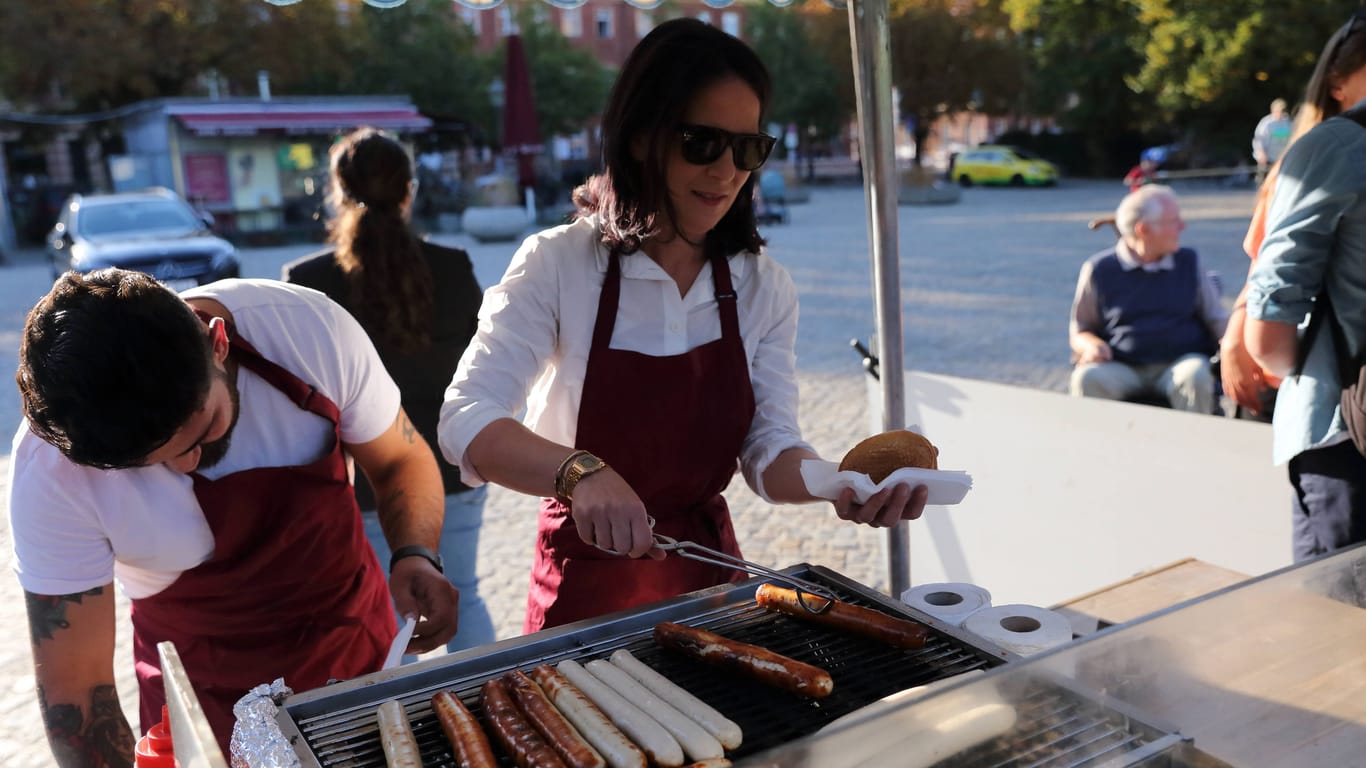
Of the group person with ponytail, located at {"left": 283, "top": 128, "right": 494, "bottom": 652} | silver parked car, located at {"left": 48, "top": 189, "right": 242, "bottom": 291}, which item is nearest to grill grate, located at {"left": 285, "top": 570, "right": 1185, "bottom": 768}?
person with ponytail, located at {"left": 283, "top": 128, "right": 494, "bottom": 652}

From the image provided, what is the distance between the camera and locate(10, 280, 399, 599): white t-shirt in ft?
5.48

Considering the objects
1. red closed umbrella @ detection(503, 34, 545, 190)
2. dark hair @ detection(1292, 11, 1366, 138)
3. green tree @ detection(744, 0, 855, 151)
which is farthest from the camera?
green tree @ detection(744, 0, 855, 151)

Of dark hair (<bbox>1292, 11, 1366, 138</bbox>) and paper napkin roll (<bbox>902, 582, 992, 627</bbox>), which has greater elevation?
dark hair (<bbox>1292, 11, 1366, 138</bbox>)

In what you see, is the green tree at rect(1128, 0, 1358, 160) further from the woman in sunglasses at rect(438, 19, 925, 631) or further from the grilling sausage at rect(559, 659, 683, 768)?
the grilling sausage at rect(559, 659, 683, 768)

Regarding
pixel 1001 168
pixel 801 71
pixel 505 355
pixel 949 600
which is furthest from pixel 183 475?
pixel 801 71

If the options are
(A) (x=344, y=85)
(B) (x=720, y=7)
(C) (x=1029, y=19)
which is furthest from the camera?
(A) (x=344, y=85)

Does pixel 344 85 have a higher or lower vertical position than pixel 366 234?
higher

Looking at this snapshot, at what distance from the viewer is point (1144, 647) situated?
1239 millimetres

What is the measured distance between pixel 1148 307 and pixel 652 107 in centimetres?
372

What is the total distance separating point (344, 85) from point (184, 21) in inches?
244

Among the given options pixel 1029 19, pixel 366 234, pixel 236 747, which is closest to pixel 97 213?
pixel 366 234

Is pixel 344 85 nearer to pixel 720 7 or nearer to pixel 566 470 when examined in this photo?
pixel 720 7

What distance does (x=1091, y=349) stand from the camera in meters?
4.89

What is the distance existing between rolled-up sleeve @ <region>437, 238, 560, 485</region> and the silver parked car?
10.9 meters
